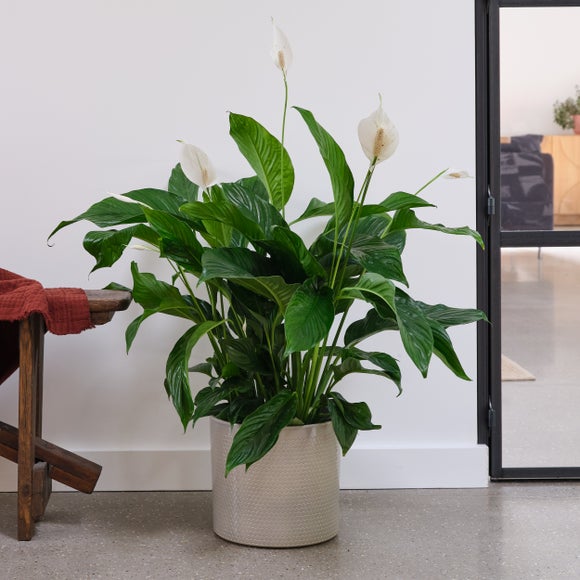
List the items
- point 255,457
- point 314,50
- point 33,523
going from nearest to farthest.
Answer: point 255,457 → point 33,523 → point 314,50

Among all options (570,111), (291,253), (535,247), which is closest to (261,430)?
(291,253)

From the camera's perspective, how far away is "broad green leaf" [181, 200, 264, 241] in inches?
80.6

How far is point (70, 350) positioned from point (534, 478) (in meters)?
1.49

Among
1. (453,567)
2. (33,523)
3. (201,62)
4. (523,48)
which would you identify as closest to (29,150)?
(201,62)

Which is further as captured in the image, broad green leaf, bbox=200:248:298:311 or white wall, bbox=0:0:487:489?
white wall, bbox=0:0:487:489

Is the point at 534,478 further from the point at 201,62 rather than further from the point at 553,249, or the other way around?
the point at 201,62

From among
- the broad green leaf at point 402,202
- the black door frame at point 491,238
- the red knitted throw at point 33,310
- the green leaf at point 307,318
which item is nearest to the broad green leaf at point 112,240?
the red knitted throw at point 33,310

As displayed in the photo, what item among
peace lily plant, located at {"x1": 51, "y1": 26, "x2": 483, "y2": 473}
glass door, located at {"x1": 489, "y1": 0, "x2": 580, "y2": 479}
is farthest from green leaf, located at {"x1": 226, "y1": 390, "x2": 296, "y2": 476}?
glass door, located at {"x1": 489, "y1": 0, "x2": 580, "y2": 479}

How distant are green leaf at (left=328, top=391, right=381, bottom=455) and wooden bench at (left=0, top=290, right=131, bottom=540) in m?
0.60

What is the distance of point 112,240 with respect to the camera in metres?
2.31

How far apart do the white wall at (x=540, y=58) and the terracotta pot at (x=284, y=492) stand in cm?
120

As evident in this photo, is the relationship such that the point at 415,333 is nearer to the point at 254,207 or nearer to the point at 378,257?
the point at 378,257

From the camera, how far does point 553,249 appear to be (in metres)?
2.81

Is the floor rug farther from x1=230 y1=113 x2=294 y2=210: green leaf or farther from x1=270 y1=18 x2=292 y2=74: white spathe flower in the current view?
x1=270 y1=18 x2=292 y2=74: white spathe flower
